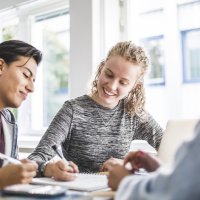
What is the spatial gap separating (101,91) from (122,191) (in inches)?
38.0

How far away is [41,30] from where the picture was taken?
10.6ft

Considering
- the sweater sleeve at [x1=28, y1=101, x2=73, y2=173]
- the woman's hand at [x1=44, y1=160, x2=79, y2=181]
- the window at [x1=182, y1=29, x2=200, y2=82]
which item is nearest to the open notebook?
the woman's hand at [x1=44, y1=160, x2=79, y2=181]

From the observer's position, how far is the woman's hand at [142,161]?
0.91 metres

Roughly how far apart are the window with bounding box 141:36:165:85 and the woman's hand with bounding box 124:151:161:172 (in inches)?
54.0

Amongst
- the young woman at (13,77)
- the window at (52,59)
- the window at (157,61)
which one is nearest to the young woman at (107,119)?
the young woman at (13,77)

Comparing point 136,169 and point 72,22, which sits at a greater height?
point 72,22

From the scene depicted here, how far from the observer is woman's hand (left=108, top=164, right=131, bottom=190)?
864 mm

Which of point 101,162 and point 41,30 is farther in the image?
point 41,30

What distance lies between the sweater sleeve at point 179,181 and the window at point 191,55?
4.98 ft

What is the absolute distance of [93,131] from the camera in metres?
1.65

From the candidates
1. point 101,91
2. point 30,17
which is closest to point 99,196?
point 101,91

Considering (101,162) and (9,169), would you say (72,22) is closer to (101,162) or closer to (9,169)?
(101,162)

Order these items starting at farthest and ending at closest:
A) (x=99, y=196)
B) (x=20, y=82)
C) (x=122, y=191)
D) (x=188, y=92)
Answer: (x=188, y=92) → (x=20, y=82) → (x=99, y=196) → (x=122, y=191)

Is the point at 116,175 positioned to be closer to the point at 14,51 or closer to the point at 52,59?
the point at 14,51
